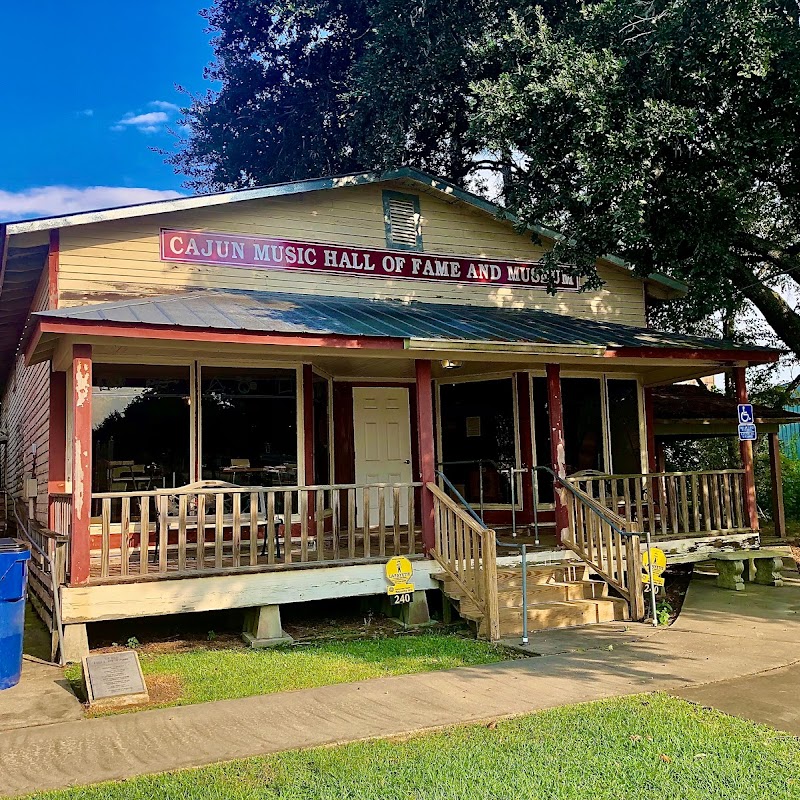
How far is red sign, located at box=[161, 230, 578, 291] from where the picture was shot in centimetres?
1079

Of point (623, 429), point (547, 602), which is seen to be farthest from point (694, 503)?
point (547, 602)

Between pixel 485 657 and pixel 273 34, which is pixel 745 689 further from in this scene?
pixel 273 34

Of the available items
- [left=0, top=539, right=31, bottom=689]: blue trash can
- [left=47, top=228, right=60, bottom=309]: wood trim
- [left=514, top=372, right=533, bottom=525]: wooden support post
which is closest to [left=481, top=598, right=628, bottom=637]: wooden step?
[left=514, top=372, right=533, bottom=525]: wooden support post

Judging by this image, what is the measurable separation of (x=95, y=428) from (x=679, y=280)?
31.3 feet

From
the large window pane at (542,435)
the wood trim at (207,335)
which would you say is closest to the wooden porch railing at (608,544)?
the large window pane at (542,435)

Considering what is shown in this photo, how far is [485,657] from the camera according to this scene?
7500mm

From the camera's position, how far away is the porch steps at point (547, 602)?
8.62 metres

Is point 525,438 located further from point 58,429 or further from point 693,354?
point 58,429

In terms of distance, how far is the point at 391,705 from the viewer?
5930mm

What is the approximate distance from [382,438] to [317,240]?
328 cm

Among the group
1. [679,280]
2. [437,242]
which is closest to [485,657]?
[437,242]

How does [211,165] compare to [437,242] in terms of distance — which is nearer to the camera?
[437,242]

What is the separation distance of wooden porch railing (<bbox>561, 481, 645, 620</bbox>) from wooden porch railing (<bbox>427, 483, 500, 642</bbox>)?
Result: 173 centimetres

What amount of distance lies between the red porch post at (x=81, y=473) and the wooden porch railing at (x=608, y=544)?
18.6 feet
